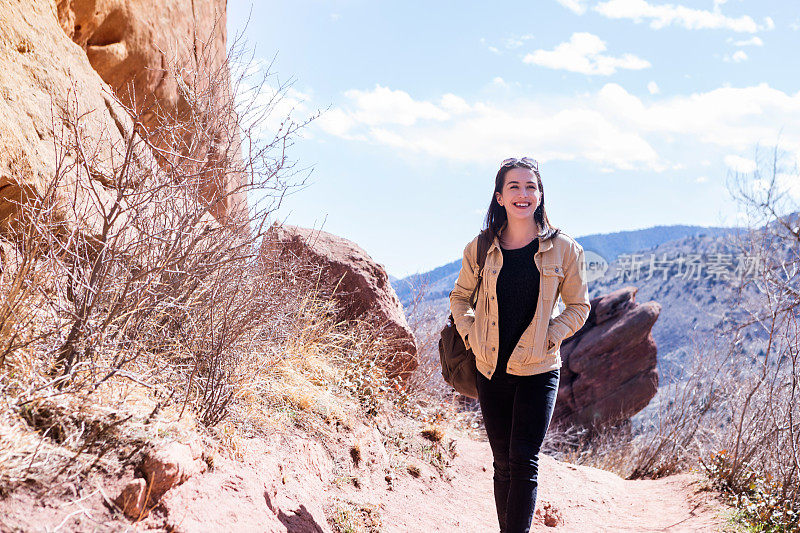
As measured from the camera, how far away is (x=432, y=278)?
11141 millimetres

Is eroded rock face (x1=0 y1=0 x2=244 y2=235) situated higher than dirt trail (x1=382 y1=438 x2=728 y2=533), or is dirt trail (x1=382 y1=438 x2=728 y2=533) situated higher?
eroded rock face (x1=0 y1=0 x2=244 y2=235)

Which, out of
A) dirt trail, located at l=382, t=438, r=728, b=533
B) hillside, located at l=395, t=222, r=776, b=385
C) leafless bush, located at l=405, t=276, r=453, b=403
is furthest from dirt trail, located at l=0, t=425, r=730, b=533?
hillside, located at l=395, t=222, r=776, b=385

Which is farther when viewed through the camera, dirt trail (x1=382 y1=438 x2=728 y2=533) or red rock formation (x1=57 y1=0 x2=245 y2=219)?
red rock formation (x1=57 y1=0 x2=245 y2=219)

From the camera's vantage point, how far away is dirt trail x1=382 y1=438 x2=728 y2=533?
5242 millimetres

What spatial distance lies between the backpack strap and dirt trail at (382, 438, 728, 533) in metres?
1.87

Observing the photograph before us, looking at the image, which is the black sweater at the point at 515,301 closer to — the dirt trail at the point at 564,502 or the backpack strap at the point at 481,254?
the backpack strap at the point at 481,254

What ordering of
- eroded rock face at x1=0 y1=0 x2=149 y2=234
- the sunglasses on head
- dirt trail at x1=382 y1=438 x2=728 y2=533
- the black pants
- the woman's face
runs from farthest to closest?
dirt trail at x1=382 y1=438 x2=728 y2=533, eroded rock face at x1=0 y1=0 x2=149 y2=234, the sunglasses on head, the woman's face, the black pants

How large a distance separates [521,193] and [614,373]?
1645 centimetres

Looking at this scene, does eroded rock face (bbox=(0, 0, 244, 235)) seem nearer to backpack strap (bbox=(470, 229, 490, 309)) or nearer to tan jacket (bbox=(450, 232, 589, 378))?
backpack strap (bbox=(470, 229, 490, 309))

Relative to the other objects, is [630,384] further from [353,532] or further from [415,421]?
[353,532]

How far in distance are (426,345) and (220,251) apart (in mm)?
6653

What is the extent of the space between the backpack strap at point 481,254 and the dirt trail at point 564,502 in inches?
73.8

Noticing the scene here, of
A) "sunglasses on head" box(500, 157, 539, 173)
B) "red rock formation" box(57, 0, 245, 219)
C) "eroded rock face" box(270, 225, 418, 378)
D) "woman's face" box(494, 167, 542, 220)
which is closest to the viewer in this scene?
"woman's face" box(494, 167, 542, 220)

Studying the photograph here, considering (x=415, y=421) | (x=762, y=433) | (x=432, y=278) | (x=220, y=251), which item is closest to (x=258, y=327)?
(x=220, y=251)
